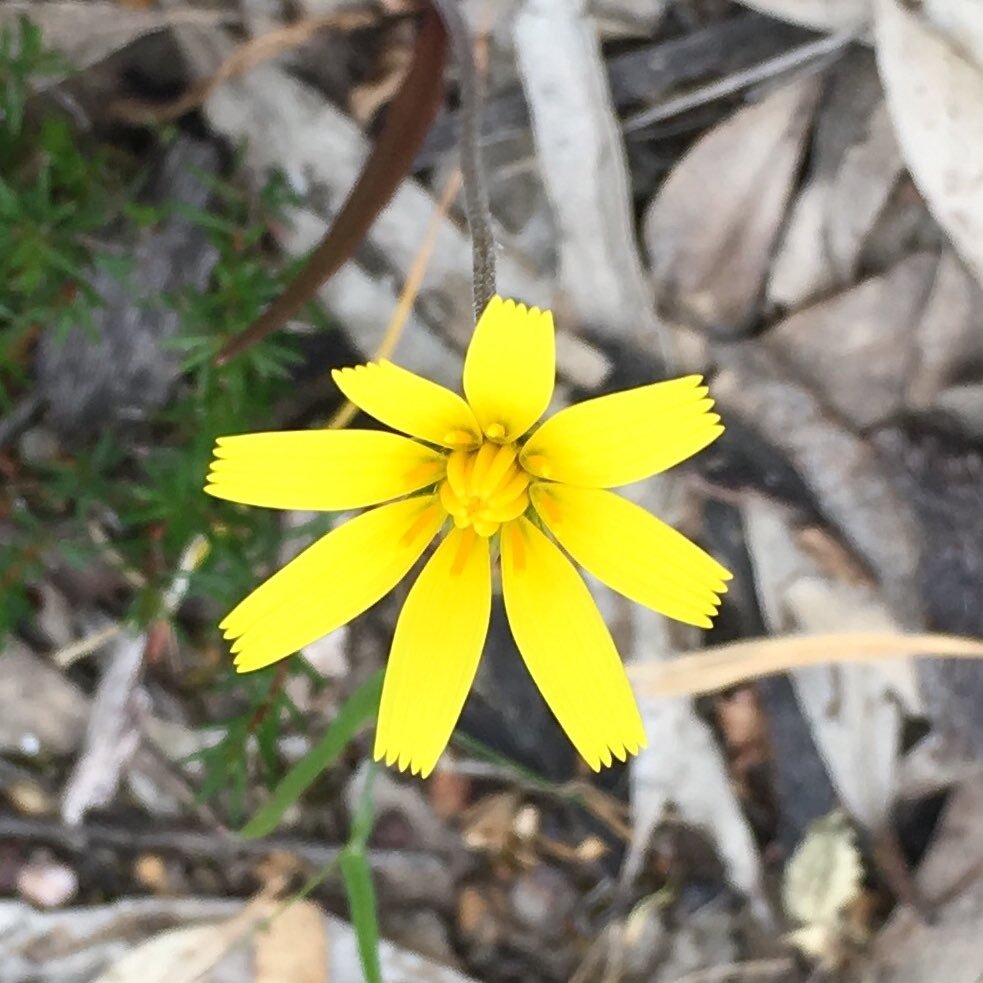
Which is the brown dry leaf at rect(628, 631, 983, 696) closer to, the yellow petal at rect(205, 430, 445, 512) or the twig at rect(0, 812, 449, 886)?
the twig at rect(0, 812, 449, 886)

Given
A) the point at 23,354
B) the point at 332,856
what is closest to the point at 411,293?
the point at 23,354

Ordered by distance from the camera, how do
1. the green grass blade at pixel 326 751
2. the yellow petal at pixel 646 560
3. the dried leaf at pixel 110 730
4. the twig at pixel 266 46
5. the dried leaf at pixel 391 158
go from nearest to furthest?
the yellow petal at pixel 646 560 < the dried leaf at pixel 391 158 < the green grass blade at pixel 326 751 < the twig at pixel 266 46 < the dried leaf at pixel 110 730

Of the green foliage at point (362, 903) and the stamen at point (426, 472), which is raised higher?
the stamen at point (426, 472)

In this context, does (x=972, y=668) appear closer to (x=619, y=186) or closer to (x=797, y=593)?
(x=797, y=593)

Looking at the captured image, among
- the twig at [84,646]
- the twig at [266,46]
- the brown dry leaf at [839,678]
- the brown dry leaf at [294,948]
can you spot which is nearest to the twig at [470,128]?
the twig at [266,46]

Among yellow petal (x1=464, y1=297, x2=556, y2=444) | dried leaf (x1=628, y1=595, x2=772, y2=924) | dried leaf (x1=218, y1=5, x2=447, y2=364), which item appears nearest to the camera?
yellow petal (x1=464, y1=297, x2=556, y2=444)

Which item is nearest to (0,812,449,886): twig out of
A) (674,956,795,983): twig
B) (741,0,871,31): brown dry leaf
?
(674,956,795,983): twig

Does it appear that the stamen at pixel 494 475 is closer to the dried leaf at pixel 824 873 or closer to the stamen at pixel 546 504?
the stamen at pixel 546 504
